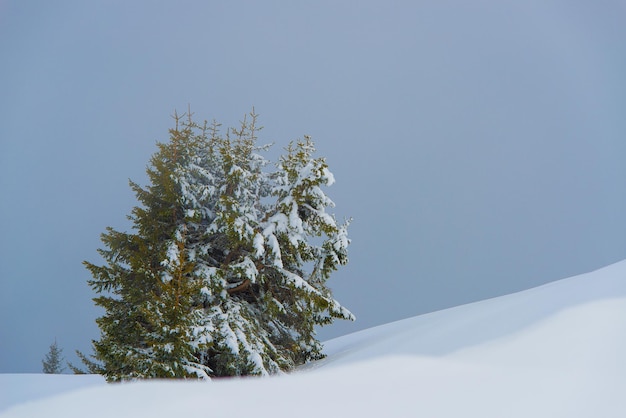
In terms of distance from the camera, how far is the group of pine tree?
10594mm

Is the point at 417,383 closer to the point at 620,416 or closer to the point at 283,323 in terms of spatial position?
the point at 620,416

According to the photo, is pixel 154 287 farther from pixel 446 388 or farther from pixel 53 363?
pixel 53 363

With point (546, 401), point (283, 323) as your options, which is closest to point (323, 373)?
point (546, 401)

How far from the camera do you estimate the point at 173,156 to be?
1290 centimetres

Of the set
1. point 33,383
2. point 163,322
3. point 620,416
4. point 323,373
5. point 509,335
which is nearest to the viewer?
point 620,416

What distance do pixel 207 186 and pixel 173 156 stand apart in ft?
4.41

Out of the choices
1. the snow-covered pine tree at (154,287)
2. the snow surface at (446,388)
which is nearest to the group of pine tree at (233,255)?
the snow-covered pine tree at (154,287)

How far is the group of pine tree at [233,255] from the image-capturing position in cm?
1059

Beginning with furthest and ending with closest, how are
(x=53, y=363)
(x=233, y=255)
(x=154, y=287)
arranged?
(x=53, y=363) → (x=233, y=255) → (x=154, y=287)

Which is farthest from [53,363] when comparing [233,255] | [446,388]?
[446,388]

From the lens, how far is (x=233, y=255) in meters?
12.6

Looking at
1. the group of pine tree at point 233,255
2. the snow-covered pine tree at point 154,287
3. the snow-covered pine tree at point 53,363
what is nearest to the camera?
the snow-covered pine tree at point 154,287

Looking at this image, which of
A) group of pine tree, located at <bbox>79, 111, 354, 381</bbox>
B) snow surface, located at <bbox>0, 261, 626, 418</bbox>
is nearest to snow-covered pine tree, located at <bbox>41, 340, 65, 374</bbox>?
group of pine tree, located at <bbox>79, 111, 354, 381</bbox>

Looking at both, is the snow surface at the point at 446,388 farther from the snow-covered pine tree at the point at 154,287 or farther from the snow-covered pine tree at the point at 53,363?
the snow-covered pine tree at the point at 53,363
